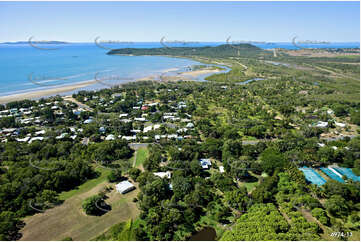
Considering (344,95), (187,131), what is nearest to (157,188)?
(187,131)

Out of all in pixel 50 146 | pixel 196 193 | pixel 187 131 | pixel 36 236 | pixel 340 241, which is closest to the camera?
pixel 340 241

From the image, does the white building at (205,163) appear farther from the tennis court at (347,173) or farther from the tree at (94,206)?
the tennis court at (347,173)

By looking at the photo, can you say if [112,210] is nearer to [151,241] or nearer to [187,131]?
[151,241]

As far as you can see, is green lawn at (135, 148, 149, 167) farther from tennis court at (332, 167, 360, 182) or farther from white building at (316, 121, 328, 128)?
white building at (316, 121, 328, 128)

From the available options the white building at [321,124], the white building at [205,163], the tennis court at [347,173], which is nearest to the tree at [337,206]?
the tennis court at [347,173]

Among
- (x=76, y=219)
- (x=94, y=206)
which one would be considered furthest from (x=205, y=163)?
(x=76, y=219)

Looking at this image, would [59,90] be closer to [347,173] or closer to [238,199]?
[238,199]
